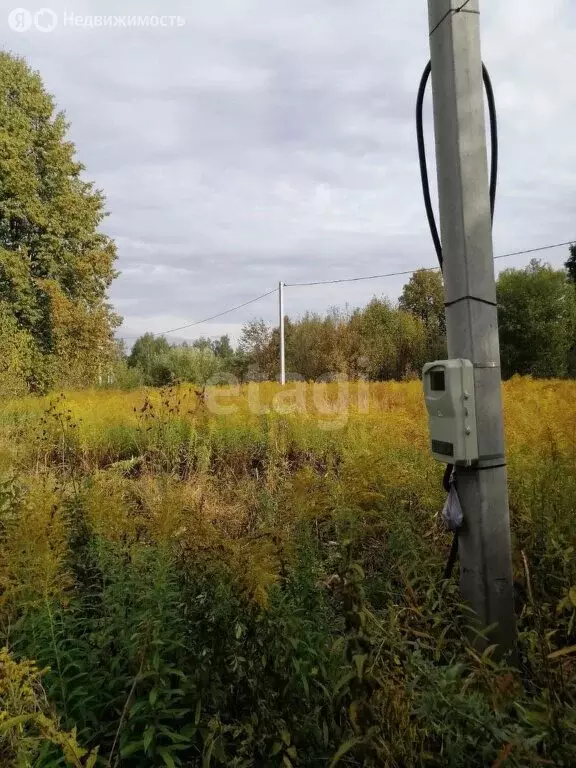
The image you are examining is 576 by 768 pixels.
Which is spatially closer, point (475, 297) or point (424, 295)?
point (475, 297)

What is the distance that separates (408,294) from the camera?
32594mm

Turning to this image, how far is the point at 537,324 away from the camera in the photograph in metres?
26.8

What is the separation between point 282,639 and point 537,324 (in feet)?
91.1

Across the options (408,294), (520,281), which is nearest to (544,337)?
(520,281)

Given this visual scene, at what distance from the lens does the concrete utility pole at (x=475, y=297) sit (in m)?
1.99

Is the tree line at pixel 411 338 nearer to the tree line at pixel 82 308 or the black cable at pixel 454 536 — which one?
the tree line at pixel 82 308

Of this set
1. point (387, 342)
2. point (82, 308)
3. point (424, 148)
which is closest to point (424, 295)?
point (387, 342)

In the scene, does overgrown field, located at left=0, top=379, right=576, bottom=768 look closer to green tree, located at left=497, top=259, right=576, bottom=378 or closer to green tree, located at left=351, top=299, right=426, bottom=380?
green tree, located at left=351, top=299, right=426, bottom=380

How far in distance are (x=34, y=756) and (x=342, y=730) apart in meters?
0.85

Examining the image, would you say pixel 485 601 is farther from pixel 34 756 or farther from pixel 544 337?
pixel 544 337

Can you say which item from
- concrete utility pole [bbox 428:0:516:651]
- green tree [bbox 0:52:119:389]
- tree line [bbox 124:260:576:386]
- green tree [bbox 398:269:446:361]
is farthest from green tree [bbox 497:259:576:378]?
concrete utility pole [bbox 428:0:516:651]

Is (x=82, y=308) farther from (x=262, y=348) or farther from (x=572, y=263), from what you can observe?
(x=572, y=263)

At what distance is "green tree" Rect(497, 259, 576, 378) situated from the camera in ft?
87.7

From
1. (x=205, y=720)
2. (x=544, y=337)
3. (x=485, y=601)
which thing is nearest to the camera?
(x=205, y=720)
